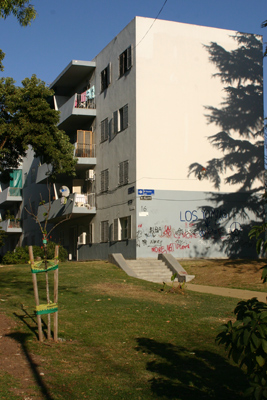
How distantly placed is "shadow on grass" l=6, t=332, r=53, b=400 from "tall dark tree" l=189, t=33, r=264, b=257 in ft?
56.9

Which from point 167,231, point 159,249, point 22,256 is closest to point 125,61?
point 167,231

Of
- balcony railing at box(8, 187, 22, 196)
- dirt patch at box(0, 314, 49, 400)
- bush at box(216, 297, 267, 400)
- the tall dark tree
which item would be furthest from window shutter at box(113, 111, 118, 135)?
balcony railing at box(8, 187, 22, 196)

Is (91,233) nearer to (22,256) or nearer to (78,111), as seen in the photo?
(22,256)

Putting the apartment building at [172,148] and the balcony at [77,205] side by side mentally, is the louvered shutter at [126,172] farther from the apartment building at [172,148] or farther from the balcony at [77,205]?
the balcony at [77,205]

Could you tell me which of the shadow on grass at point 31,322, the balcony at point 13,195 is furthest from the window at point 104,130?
the balcony at point 13,195

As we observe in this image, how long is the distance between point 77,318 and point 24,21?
7.93 meters

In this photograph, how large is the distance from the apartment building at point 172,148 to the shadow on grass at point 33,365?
48.6 feet

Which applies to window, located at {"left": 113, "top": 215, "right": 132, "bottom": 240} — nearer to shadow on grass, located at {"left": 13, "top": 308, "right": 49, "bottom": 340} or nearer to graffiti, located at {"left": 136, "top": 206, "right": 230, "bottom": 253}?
graffiti, located at {"left": 136, "top": 206, "right": 230, "bottom": 253}

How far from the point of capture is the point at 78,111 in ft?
94.8

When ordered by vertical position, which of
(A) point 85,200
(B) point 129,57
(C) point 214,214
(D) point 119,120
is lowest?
(C) point 214,214

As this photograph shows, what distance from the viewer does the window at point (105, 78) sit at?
89.4ft

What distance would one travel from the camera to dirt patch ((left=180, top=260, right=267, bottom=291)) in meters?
17.2

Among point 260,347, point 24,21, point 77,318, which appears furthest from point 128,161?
point 260,347

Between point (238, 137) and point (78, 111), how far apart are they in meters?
9.83
